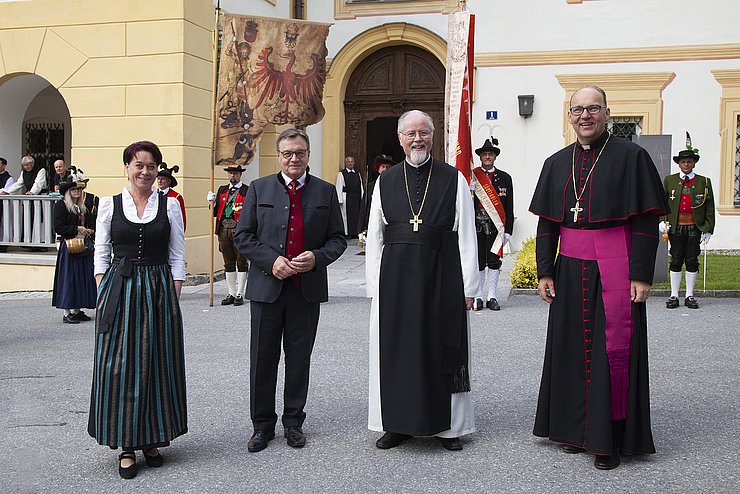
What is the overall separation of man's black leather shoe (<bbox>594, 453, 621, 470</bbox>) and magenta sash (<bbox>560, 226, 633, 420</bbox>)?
22 centimetres

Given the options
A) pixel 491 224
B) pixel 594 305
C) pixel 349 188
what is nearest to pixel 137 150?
pixel 594 305

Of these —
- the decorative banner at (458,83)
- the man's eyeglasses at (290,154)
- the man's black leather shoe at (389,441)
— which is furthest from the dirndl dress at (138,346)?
the decorative banner at (458,83)

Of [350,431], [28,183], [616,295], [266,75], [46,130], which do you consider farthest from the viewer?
[46,130]

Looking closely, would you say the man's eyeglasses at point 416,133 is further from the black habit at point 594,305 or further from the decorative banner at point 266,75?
the decorative banner at point 266,75

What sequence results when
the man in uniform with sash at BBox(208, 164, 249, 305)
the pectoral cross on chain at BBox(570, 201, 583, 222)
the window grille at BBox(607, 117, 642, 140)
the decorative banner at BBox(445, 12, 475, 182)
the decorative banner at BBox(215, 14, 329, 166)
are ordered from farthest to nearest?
the window grille at BBox(607, 117, 642, 140)
the man in uniform with sash at BBox(208, 164, 249, 305)
the decorative banner at BBox(215, 14, 329, 166)
the decorative banner at BBox(445, 12, 475, 182)
the pectoral cross on chain at BBox(570, 201, 583, 222)

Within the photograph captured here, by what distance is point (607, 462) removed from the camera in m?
4.54

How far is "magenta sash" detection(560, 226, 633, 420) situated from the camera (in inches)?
181

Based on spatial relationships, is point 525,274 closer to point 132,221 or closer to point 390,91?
point 390,91

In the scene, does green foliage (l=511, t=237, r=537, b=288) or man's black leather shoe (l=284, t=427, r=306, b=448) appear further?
green foliage (l=511, t=237, r=537, b=288)

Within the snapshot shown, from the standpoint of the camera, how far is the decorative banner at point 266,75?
10180mm

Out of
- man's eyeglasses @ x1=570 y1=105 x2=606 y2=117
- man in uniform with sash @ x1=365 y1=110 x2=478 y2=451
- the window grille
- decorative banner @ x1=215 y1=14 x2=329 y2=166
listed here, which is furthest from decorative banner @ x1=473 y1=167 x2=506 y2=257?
the window grille

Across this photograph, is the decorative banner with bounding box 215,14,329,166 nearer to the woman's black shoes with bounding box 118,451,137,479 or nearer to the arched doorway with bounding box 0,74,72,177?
the woman's black shoes with bounding box 118,451,137,479

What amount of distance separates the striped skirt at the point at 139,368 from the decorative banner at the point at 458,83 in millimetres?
4297

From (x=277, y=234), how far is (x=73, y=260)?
5523mm
